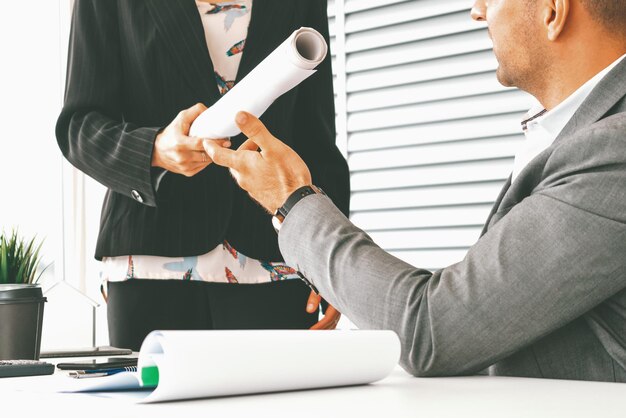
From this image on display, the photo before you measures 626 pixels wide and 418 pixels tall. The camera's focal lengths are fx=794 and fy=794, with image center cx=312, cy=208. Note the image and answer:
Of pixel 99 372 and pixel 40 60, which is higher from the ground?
pixel 40 60

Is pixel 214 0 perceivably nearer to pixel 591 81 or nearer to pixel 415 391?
pixel 591 81

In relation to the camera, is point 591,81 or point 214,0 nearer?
point 591,81

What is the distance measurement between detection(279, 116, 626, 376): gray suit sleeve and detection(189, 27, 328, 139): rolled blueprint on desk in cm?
24

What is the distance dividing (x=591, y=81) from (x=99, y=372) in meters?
0.73

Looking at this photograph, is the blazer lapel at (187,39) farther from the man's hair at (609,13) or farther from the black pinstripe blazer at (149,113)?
the man's hair at (609,13)

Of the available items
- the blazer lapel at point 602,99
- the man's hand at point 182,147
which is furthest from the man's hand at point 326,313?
the blazer lapel at point 602,99

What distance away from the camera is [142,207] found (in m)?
1.42

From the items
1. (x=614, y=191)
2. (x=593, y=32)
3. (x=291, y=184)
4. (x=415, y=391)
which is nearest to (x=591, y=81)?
(x=593, y=32)

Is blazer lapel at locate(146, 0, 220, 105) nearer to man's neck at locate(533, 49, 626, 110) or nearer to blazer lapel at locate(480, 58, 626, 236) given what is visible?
man's neck at locate(533, 49, 626, 110)

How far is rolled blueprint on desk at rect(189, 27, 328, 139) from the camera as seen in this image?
0.98 m

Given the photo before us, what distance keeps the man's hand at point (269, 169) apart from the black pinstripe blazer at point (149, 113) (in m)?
0.33

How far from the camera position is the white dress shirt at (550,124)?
3.49ft

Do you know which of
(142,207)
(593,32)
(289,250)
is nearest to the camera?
(289,250)

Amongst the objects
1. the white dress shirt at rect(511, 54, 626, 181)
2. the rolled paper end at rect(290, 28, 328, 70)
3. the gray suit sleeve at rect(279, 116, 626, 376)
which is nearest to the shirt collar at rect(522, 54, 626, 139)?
the white dress shirt at rect(511, 54, 626, 181)
